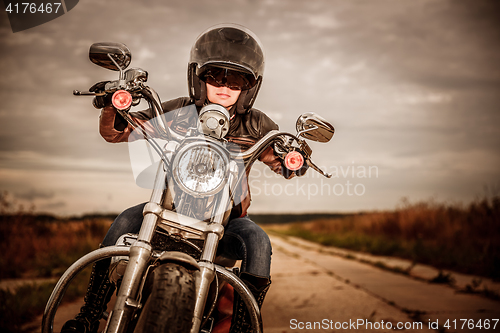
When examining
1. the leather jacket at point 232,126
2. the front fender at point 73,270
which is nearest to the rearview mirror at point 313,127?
the leather jacket at point 232,126

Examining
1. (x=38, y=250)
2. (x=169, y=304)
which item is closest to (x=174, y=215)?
(x=169, y=304)

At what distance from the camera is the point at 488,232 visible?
6.30 meters

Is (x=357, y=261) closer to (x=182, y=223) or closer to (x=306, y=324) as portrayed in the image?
(x=306, y=324)

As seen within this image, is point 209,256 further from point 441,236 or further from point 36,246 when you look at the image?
point 441,236

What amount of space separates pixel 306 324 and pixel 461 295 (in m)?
2.10

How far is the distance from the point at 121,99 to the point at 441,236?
729cm

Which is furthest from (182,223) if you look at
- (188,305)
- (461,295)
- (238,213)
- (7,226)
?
(7,226)

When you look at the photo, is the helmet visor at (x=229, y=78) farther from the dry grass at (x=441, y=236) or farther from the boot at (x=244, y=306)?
the dry grass at (x=441, y=236)

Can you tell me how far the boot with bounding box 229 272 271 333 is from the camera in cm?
152

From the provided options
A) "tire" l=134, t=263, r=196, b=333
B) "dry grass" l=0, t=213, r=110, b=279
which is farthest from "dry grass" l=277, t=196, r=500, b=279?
"dry grass" l=0, t=213, r=110, b=279

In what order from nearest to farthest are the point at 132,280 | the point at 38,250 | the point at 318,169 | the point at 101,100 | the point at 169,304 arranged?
the point at 169,304 → the point at 132,280 → the point at 101,100 → the point at 318,169 → the point at 38,250

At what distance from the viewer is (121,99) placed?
1.35m

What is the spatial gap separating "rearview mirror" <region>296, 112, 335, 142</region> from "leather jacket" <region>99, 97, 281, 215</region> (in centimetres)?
28

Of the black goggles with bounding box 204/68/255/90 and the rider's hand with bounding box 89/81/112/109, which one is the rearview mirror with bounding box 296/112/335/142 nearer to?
the black goggles with bounding box 204/68/255/90
